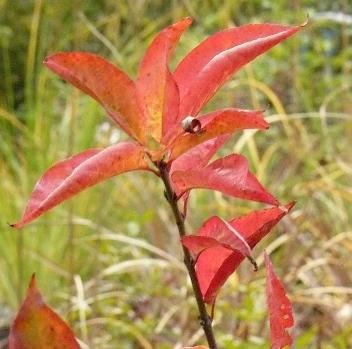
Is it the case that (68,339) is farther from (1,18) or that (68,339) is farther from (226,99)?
(1,18)

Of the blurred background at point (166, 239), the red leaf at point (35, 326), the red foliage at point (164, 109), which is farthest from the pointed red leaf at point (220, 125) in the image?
the blurred background at point (166, 239)

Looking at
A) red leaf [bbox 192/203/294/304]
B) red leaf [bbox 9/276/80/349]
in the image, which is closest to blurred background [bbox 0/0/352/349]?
red leaf [bbox 192/203/294/304]

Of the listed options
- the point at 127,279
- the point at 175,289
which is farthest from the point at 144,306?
the point at 127,279

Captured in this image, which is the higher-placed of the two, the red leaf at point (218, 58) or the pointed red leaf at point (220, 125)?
the red leaf at point (218, 58)

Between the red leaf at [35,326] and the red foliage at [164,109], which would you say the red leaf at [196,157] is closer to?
the red foliage at [164,109]

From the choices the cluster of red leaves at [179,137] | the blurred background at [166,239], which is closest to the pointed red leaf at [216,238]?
the cluster of red leaves at [179,137]

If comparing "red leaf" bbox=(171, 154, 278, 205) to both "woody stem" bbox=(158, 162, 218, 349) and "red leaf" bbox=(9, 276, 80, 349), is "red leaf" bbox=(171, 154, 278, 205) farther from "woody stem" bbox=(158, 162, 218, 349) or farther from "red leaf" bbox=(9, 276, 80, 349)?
"red leaf" bbox=(9, 276, 80, 349)

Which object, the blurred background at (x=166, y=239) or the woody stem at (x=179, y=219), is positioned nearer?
the woody stem at (x=179, y=219)

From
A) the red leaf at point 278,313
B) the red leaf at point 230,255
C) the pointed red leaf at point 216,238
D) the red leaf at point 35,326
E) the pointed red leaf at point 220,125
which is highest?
the pointed red leaf at point 220,125
